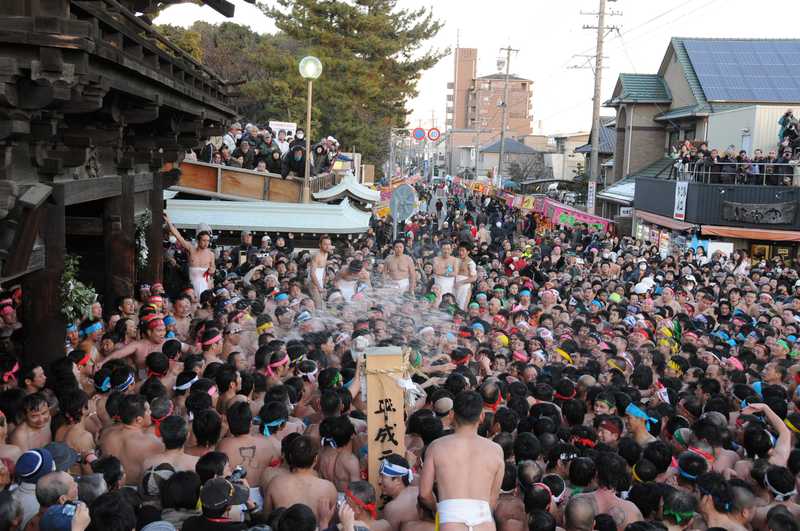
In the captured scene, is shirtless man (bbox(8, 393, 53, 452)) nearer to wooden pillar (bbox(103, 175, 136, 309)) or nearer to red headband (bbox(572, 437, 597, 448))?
red headband (bbox(572, 437, 597, 448))

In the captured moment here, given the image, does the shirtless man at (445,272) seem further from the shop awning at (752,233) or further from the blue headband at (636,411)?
the shop awning at (752,233)

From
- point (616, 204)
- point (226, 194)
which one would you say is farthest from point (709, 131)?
point (226, 194)

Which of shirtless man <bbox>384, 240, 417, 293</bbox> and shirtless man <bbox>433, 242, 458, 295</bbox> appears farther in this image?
shirtless man <bbox>433, 242, 458, 295</bbox>

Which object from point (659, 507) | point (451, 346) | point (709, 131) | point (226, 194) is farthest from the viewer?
point (709, 131)

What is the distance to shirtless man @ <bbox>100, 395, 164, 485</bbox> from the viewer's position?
5.44 metres

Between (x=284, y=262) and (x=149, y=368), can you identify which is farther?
(x=284, y=262)

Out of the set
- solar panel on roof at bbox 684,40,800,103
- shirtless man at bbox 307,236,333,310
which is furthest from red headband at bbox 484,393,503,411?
solar panel on roof at bbox 684,40,800,103

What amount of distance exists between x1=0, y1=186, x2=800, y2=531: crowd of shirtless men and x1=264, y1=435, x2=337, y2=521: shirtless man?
0.04ft

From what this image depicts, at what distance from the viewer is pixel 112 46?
578cm

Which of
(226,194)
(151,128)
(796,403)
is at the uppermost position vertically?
(151,128)

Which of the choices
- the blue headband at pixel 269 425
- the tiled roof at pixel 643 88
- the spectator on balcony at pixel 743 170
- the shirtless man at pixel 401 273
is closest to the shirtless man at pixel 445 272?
the shirtless man at pixel 401 273

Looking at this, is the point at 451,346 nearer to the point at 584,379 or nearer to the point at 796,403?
the point at 584,379

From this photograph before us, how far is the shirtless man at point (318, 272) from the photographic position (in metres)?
12.2

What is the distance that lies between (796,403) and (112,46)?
21.5ft
